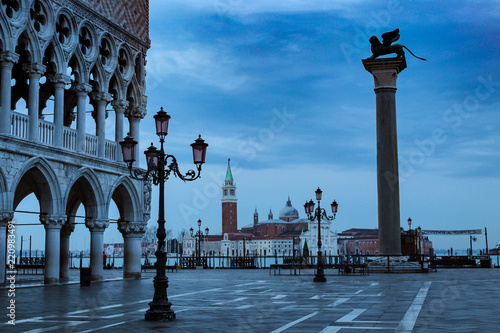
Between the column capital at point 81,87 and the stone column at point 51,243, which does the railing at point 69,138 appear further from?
the stone column at point 51,243

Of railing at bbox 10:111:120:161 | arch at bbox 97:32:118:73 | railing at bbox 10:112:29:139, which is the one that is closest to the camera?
A: railing at bbox 10:112:29:139

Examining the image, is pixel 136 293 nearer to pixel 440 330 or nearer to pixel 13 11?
pixel 13 11

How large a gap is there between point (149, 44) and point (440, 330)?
24.2 meters

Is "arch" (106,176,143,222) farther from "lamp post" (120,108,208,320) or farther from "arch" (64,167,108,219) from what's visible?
"lamp post" (120,108,208,320)

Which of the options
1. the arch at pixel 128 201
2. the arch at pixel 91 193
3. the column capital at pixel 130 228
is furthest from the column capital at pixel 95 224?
the column capital at pixel 130 228

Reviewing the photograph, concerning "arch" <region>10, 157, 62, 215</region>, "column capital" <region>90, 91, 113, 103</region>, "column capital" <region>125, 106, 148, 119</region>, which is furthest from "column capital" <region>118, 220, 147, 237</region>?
"arch" <region>10, 157, 62, 215</region>

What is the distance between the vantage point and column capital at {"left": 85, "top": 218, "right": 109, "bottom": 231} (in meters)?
27.9

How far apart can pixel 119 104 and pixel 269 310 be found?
17.3 meters

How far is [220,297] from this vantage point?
19531 mm

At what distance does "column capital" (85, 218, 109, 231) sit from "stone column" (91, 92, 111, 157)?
2.70 m

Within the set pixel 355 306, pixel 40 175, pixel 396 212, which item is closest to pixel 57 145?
pixel 40 175

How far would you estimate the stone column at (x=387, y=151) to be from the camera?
3189 centimetres

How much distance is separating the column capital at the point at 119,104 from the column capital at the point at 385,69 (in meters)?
11.4

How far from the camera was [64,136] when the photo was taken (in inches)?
1024
